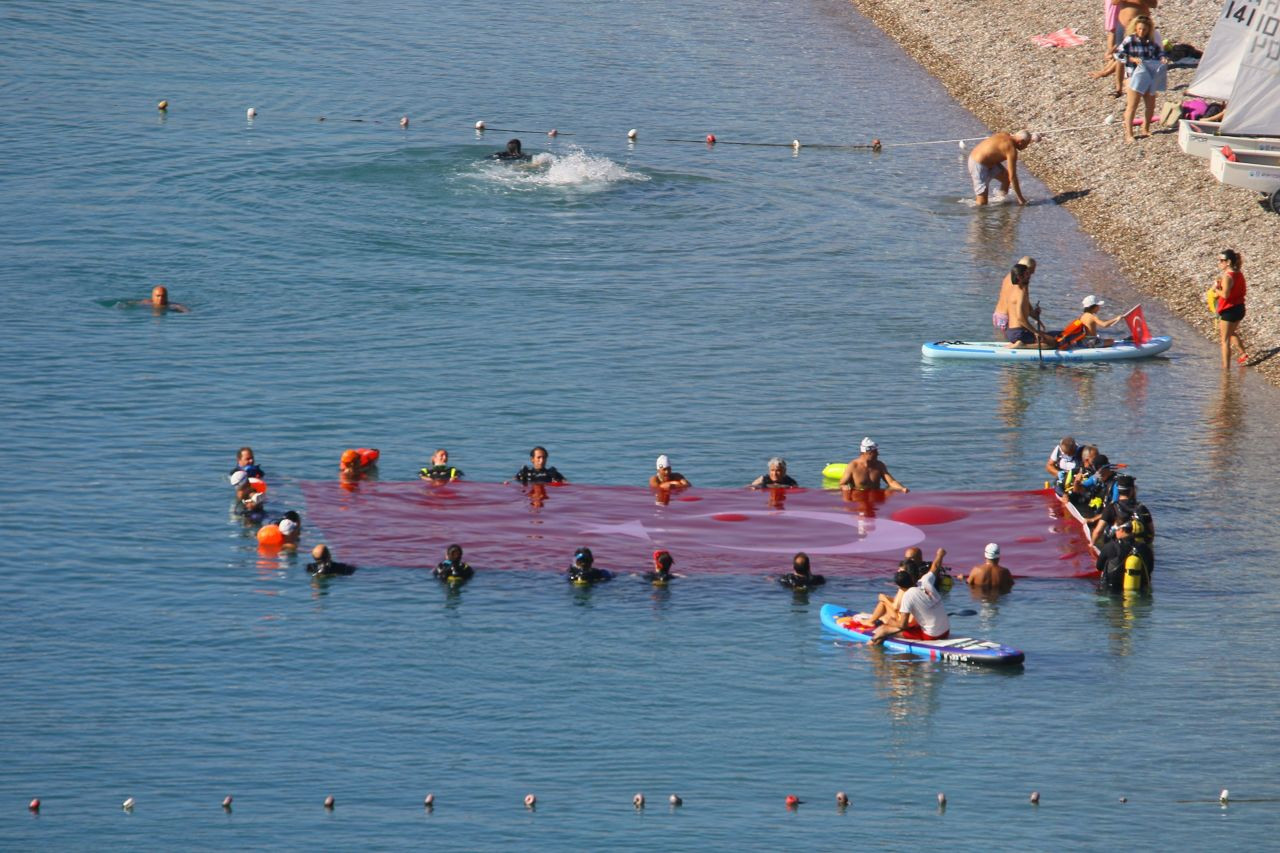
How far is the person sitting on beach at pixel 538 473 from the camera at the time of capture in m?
33.5

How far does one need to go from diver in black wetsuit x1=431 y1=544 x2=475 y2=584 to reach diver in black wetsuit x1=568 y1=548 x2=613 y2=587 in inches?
67.3

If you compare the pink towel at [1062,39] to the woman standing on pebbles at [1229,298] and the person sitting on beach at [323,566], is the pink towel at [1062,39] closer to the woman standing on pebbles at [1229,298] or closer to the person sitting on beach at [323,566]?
the woman standing on pebbles at [1229,298]

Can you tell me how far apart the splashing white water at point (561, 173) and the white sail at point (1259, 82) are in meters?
16.9

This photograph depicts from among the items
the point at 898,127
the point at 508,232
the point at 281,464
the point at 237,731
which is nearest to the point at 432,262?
the point at 508,232

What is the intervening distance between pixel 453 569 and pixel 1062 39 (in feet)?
126

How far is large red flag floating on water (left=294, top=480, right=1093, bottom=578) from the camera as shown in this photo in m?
31.4

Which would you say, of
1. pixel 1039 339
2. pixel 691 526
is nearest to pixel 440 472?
pixel 691 526

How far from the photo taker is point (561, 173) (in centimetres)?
5416

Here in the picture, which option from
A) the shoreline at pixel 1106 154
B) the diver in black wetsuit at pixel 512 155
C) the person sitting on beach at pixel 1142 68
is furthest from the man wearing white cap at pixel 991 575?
the diver in black wetsuit at pixel 512 155

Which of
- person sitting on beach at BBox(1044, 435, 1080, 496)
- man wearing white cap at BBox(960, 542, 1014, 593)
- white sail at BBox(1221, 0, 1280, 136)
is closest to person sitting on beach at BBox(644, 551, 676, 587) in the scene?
man wearing white cap at BBox(960, 542, 1014, 593)

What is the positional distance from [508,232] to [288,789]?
27423mm

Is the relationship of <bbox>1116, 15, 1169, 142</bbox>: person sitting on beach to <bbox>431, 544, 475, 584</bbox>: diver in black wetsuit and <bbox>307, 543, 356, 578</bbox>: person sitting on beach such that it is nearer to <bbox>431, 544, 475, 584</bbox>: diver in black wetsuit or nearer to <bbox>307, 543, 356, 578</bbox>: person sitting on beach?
<bbox>431, 544, 475, 584</bbox>: diver in black wetsuit

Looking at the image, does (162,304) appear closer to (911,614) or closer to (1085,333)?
(1085,333)

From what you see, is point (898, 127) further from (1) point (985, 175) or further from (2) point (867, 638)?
(2) point (867, 638)
